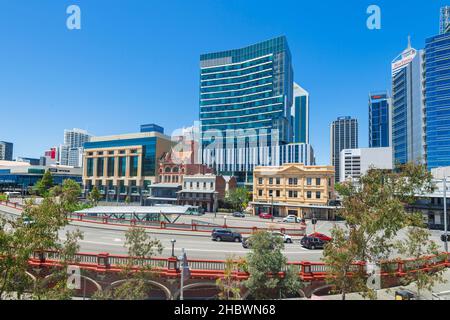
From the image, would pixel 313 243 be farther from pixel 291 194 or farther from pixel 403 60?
pixel 403 60

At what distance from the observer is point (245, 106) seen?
128 meters

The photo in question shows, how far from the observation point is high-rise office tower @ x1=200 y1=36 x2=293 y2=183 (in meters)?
120

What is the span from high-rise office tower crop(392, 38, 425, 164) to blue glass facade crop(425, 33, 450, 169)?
6.45 m

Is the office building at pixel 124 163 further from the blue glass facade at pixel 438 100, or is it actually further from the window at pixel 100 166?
the blue glass facade at pixel 438 100

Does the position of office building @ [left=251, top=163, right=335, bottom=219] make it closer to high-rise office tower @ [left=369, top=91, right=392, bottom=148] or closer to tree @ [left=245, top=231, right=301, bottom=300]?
tree @ [left=245, top=231, right=301, bottom=300]

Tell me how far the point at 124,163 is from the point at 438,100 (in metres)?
113

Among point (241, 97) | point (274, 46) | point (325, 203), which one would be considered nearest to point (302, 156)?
point (241, 97)

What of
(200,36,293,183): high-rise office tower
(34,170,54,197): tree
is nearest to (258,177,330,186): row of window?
(200,36,293,183): high-rise office tower

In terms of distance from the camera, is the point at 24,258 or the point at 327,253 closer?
the point at 24,258

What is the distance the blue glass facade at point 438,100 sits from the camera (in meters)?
90.4

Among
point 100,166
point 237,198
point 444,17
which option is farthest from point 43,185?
point 444,17
